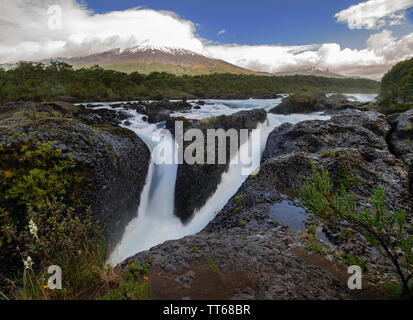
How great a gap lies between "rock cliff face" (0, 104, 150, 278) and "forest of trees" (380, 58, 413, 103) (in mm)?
34623

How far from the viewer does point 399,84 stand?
43031mm

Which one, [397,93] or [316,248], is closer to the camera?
[316,248]

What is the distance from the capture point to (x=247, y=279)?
3061mm

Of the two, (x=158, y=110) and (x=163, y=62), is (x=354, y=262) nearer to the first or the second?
(x=158, y=110)

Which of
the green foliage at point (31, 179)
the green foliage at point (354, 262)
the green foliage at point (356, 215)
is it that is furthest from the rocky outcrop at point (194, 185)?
the green foliage at point (356, 215)

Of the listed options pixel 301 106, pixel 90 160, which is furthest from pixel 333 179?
pixel 301 106

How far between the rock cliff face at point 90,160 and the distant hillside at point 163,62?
155 meters

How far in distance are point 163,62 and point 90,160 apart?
194 m

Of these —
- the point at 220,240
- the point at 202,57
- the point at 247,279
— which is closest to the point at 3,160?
the point at 220,240

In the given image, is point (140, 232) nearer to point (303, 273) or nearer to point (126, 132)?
point (126, 132)

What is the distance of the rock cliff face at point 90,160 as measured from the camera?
5578 mm

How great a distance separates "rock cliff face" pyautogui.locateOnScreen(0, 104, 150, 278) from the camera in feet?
18.3

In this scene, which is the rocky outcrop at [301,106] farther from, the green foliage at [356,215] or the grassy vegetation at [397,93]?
the green foliage at [356,215]
